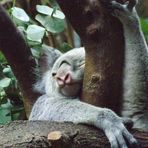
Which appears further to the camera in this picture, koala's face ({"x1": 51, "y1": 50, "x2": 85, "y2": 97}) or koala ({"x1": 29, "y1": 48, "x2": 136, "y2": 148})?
koala's face ({"x1": 51, "y1": 50, "x2": 85, "y2": 97})

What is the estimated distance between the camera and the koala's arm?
73.0 inches

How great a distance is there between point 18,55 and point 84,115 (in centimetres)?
60

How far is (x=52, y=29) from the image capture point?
112 inches

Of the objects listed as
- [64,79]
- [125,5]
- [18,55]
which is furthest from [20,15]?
[125,5]

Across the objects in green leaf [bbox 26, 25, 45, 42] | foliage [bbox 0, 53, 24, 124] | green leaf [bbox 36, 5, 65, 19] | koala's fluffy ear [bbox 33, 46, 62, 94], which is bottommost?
foliage [bbox 0, 53, 24, 124]

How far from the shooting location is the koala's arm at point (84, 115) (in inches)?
73.0

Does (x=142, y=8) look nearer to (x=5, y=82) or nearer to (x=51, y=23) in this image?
(x=51, y=23)

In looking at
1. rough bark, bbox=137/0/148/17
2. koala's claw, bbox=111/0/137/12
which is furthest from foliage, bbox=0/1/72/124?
koala's claw, bbox=111/0/137/12

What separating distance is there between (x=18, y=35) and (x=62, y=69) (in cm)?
32

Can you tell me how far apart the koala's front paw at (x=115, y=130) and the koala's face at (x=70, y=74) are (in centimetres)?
29

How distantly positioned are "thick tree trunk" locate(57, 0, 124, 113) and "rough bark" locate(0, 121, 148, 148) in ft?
0.72

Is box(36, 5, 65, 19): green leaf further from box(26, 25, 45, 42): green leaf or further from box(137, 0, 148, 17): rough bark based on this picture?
box(137, 0, 148, 17): rough bark

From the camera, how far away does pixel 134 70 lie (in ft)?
6.95

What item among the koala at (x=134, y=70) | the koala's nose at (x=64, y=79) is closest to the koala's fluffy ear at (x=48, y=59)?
the koala's nose at (x=64, y=79)
